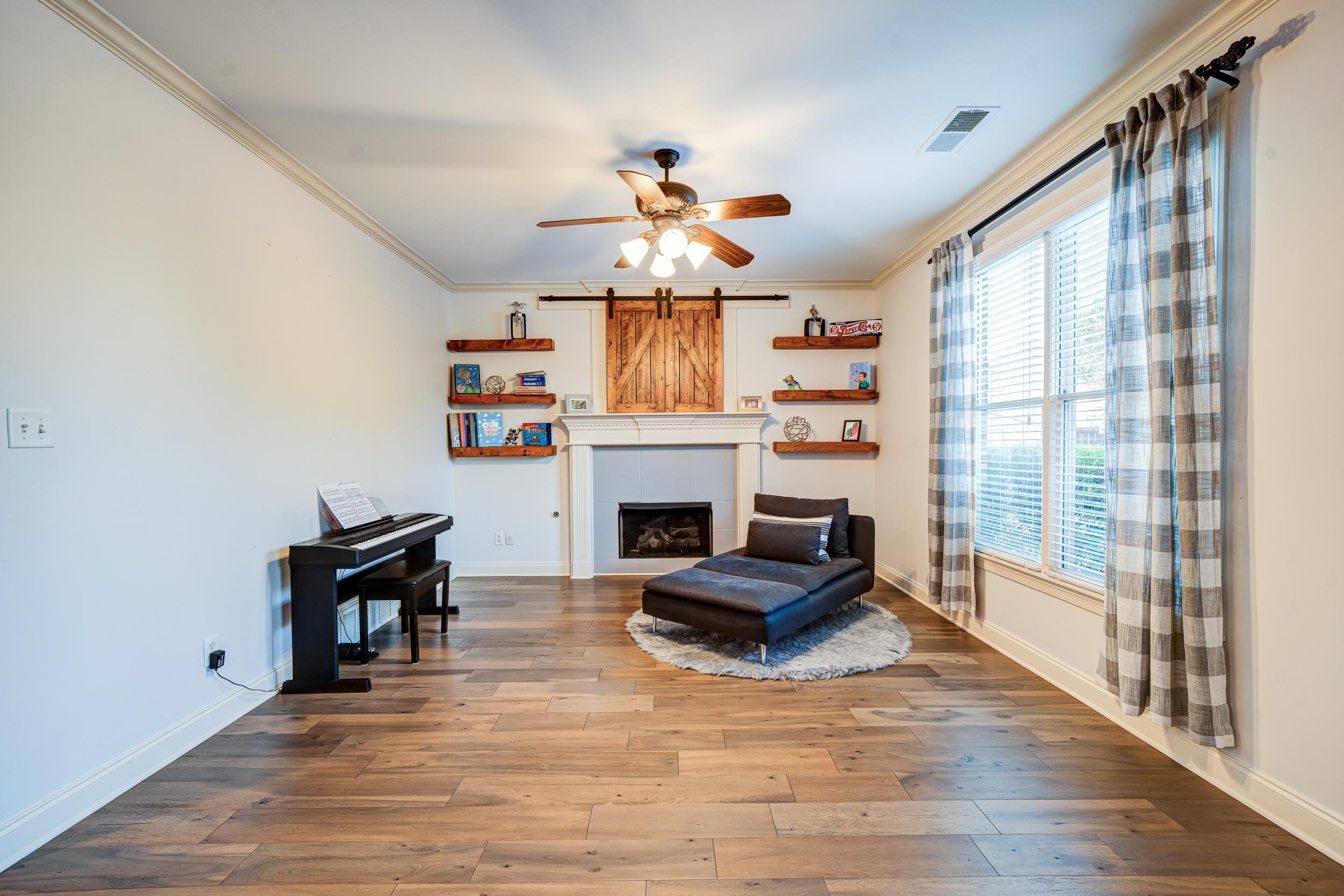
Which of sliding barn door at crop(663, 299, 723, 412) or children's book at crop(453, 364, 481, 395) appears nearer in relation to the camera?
children's book at crop(453, 364, 481, 395)

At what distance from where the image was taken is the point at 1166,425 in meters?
1.96

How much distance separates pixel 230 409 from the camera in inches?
96.3

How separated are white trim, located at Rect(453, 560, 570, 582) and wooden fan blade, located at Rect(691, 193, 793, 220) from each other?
3.53 meters

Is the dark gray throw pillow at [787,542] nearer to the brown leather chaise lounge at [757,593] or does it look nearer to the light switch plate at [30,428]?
the brown leather chaise lounge at [757,593]

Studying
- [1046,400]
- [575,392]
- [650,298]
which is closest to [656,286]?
[650,298]

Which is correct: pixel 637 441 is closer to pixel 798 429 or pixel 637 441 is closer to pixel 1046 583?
pixel 798 429

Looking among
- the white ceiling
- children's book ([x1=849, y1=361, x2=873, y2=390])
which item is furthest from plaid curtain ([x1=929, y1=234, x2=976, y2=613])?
children's book ([x1=849, y1=361, x2=873, y2=390])

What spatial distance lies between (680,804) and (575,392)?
12.5 feet

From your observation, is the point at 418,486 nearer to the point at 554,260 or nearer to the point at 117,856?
the point at 554,260

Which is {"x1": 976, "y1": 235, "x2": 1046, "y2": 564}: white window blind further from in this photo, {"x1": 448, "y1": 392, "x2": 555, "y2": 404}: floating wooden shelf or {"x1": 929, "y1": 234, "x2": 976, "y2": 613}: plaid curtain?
{"x1": 448, "y1": 392, "x2": 555, "y2": 404}: floating wooden shelf

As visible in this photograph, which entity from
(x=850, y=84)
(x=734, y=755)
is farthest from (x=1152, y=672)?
Answer: (x=850, y=84)

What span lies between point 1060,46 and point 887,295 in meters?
2.76

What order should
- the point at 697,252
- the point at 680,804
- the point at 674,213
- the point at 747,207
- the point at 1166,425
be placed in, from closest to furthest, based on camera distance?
1. the point at 680,804
2. the point at 1166,425
3. the point at 747,207
4. the point at 674,213
5. the point at 697,252

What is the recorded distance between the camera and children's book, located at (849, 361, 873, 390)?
16.4 feet
